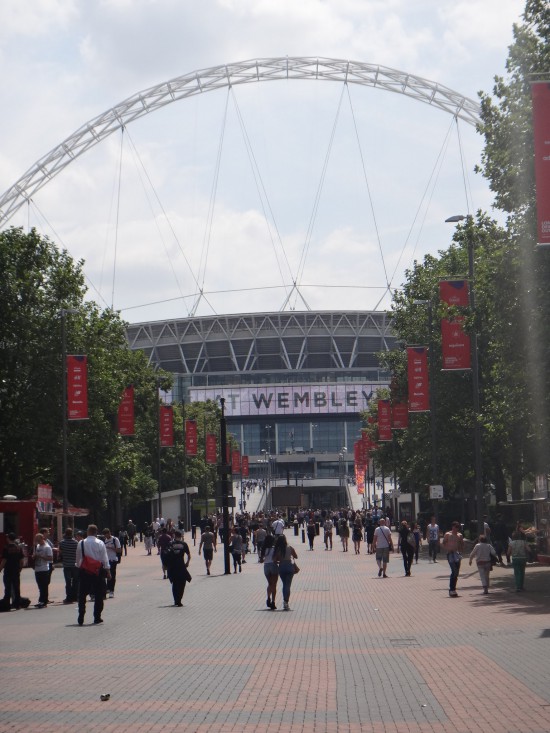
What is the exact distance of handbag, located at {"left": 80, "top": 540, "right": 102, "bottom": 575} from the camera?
24.8 metres

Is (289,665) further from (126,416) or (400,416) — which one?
(400,416)

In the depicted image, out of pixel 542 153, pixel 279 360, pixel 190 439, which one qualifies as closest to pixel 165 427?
pixel 190 439

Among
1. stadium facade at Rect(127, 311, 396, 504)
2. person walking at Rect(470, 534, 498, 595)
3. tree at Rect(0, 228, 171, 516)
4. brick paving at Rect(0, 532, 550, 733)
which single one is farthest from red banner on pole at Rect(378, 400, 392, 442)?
stadium facade at Rect(127, 311, 396, 504)

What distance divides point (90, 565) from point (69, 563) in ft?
16.7

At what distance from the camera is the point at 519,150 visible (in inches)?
1292

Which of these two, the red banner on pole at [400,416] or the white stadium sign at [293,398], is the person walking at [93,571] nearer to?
the red banner on pole at [400,416]

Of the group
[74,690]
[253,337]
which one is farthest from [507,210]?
[253,337]

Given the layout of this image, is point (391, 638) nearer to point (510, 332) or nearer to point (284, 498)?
point (510, 332)

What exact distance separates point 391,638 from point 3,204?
106993mm

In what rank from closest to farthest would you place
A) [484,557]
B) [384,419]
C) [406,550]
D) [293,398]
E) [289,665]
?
1. [289,665]
2. [484,557]
3. [406,550]
4. [384,419]
5. [293,398]

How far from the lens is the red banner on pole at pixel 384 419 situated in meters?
65.8

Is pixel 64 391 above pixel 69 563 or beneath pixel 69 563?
above

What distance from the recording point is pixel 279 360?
19300 cm

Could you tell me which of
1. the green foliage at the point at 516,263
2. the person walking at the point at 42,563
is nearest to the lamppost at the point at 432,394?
the green foliage at the point at 516,263
